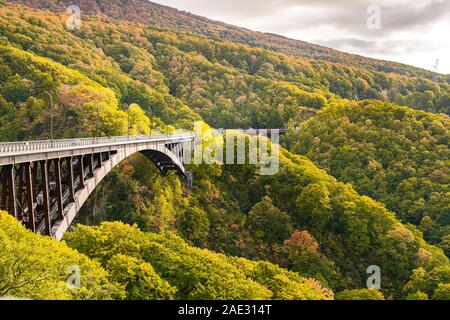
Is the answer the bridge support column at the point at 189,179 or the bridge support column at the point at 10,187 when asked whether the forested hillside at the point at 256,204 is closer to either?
the bridge support column at the point at 189,179

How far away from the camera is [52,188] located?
3844 centimetres

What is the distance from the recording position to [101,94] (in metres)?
80.8

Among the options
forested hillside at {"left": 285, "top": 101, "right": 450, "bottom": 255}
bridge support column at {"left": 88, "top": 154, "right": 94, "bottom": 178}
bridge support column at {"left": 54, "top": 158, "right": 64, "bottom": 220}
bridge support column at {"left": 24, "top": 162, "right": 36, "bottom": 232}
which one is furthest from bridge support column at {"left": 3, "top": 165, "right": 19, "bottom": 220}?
forested hillside at {"left": 285, "top": 101, "right": 450, "bottom": 255}

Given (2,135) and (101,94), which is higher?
(101,94)

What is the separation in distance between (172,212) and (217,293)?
3370 centimetres

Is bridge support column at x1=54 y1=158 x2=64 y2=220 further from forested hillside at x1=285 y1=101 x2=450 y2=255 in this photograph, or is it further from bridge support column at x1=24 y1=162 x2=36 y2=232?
forested hillside at x1=285 y1=101 x2=450 y2=255

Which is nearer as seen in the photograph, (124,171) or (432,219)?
(124,171)

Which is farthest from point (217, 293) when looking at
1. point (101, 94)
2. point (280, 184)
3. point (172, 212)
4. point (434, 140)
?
point (434, 140)

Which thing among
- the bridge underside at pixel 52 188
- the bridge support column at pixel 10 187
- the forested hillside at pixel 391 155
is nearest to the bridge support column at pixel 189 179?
the bridge underside at pixel 52 188

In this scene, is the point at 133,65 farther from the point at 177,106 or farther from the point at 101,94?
the point at 101,94

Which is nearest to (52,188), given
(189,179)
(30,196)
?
(30,196)

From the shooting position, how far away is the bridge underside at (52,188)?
26.1 metres

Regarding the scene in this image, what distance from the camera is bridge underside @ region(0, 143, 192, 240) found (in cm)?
2609

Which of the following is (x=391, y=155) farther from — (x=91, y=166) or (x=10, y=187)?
(x=10, y=187)
